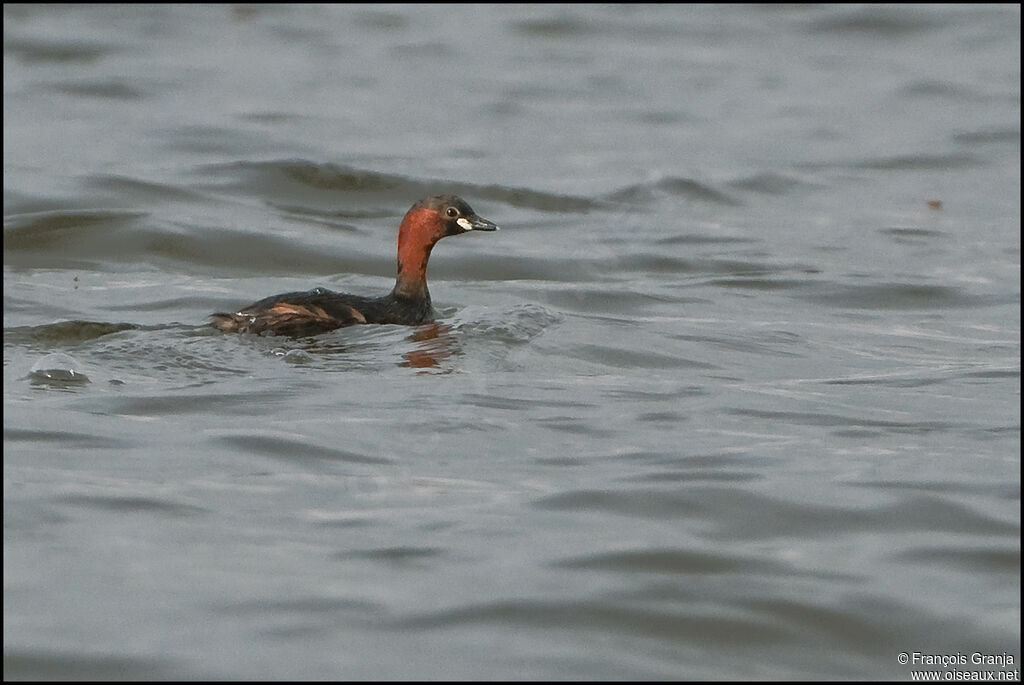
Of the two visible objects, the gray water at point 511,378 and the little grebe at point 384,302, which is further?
the little grebe at point 384,302

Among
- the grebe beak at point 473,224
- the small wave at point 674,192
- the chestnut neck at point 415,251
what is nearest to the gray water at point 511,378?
the small wave at point 674,192

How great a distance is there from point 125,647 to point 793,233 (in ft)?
30.8

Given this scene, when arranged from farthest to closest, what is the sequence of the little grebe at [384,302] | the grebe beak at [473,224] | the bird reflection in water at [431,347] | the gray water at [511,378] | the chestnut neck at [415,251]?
1. the grebe beak at [473,224]
2. the chestnut neck at [415,251]
3. the little grebe at [384,302]
4. the bird reflection in water at [431,347]
5. the gray water at [511,378]

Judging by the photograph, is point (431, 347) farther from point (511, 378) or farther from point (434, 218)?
point (434, 218)

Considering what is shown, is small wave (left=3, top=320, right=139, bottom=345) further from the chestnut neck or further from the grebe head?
the grebe head

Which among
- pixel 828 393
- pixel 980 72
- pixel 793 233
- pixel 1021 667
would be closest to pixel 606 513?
pixel 1021 667

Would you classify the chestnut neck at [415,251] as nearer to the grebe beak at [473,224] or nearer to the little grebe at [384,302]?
the little grebe at [384,302]

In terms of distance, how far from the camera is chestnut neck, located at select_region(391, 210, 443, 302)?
10223mm

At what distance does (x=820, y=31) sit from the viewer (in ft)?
72.4

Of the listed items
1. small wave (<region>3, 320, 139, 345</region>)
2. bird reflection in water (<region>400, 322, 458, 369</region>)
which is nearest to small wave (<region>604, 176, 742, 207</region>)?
bird reflection in water (<region>400, 322, 458, 369</region>)

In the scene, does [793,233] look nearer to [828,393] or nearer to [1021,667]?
[828,393]

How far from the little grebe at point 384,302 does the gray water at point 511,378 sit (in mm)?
148

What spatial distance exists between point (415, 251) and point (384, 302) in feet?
1.56

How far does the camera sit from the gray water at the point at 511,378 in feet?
18.8
